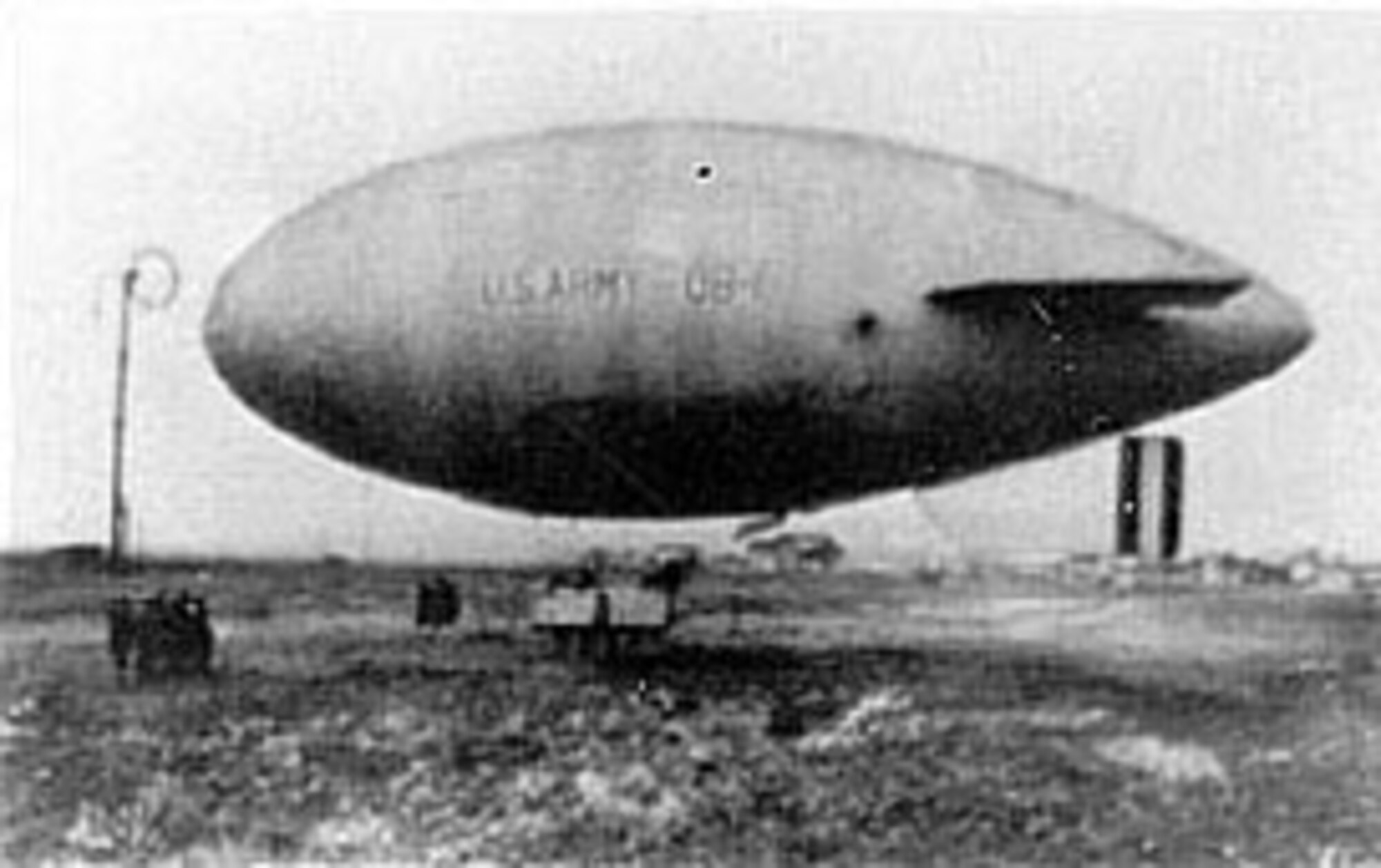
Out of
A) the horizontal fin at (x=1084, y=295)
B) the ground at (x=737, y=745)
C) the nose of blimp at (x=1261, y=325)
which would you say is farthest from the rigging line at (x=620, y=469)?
the nose of blimp at (x=1261, y=325)

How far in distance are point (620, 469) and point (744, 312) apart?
0.50m

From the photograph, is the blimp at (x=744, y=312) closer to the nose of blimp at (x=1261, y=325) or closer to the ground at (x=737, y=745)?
the nose of blimp at (x=1261, y=325)

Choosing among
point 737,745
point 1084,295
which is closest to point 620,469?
point 737,745

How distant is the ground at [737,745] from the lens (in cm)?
458

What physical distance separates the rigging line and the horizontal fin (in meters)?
0.78

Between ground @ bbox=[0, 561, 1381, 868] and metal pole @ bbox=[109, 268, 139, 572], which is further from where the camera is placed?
metal pole @ bbox=[109, 268, 139, 572]

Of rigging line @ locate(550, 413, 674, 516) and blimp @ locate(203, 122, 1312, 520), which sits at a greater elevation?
blimp @ locate(203, 122, 1312, 520)

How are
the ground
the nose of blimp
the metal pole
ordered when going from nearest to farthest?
the ground, the nose of blimp, the metal pole

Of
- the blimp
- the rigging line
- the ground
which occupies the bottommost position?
the ground

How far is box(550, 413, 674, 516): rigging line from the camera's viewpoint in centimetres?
494

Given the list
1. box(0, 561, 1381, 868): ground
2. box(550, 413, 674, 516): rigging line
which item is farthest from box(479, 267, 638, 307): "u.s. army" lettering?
box(0, 561, 1381, 868): ground

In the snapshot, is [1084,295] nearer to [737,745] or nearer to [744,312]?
[744,312]

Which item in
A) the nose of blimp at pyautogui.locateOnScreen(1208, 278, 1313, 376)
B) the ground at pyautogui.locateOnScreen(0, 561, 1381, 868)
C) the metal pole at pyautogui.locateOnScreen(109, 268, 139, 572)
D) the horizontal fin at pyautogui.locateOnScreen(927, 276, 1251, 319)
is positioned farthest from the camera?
the metal pole at pyautogui.locateOnScreen(109, 268, 139, 572)

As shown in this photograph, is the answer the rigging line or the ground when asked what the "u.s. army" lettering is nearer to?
the rigging line
